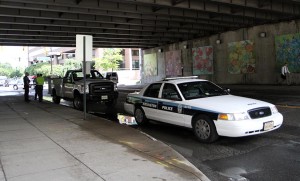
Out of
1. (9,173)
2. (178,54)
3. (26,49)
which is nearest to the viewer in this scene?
(9,173)

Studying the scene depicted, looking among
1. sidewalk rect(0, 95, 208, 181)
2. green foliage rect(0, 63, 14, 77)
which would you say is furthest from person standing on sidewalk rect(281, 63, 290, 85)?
green foliage rect(0, 63, 14, 77)

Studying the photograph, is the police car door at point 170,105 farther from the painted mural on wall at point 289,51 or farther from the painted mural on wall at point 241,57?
the painted mural on wall at point 241,57

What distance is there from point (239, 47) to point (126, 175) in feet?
87.6

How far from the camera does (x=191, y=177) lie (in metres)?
5.11

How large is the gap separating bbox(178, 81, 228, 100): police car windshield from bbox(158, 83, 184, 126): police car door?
21 centimetres

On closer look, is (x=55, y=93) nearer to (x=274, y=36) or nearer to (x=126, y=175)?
(x=126, y=175)

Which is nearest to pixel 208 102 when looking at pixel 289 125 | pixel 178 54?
pixel 289 125

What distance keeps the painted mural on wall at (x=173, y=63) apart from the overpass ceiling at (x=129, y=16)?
15.1ft

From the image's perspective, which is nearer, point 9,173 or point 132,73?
point 9,173

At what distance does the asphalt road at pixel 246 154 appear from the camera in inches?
215

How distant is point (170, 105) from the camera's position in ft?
28.2

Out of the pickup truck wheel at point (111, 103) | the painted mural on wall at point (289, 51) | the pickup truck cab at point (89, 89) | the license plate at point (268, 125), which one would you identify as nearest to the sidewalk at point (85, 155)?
the license plate at point (268, 125)

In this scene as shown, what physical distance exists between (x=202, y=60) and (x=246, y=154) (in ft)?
93.2

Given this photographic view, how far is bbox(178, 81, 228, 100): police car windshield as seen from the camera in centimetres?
840
